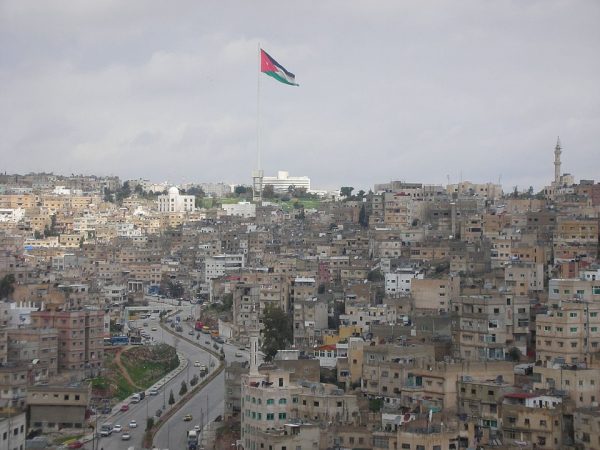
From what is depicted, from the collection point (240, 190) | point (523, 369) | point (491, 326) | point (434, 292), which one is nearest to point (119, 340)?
point (434, 292)

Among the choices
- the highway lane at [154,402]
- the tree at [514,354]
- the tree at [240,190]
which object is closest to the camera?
the highway lane at [154,402]

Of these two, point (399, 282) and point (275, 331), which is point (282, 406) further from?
point (399, 282)

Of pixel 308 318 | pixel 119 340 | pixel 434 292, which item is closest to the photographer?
pixel 434 292

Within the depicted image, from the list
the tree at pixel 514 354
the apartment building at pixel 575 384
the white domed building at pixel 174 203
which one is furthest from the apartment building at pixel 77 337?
the white domed building at pixel 174 203

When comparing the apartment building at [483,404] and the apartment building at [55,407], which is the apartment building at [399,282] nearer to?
the apartment building at [55,407]

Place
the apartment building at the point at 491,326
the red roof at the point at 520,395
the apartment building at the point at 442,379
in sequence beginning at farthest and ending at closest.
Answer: the apartment building at the point at 491,326 < the apartment building at the point at 442,379 < the red roof at the point at 520,395

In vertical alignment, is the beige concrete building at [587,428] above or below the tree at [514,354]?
below

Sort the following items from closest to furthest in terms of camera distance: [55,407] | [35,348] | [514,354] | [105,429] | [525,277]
Answer: [105,429] → [55,407] → [514,354] → [35,348] → [525,277]

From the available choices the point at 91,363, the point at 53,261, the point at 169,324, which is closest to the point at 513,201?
the point at 169,324
